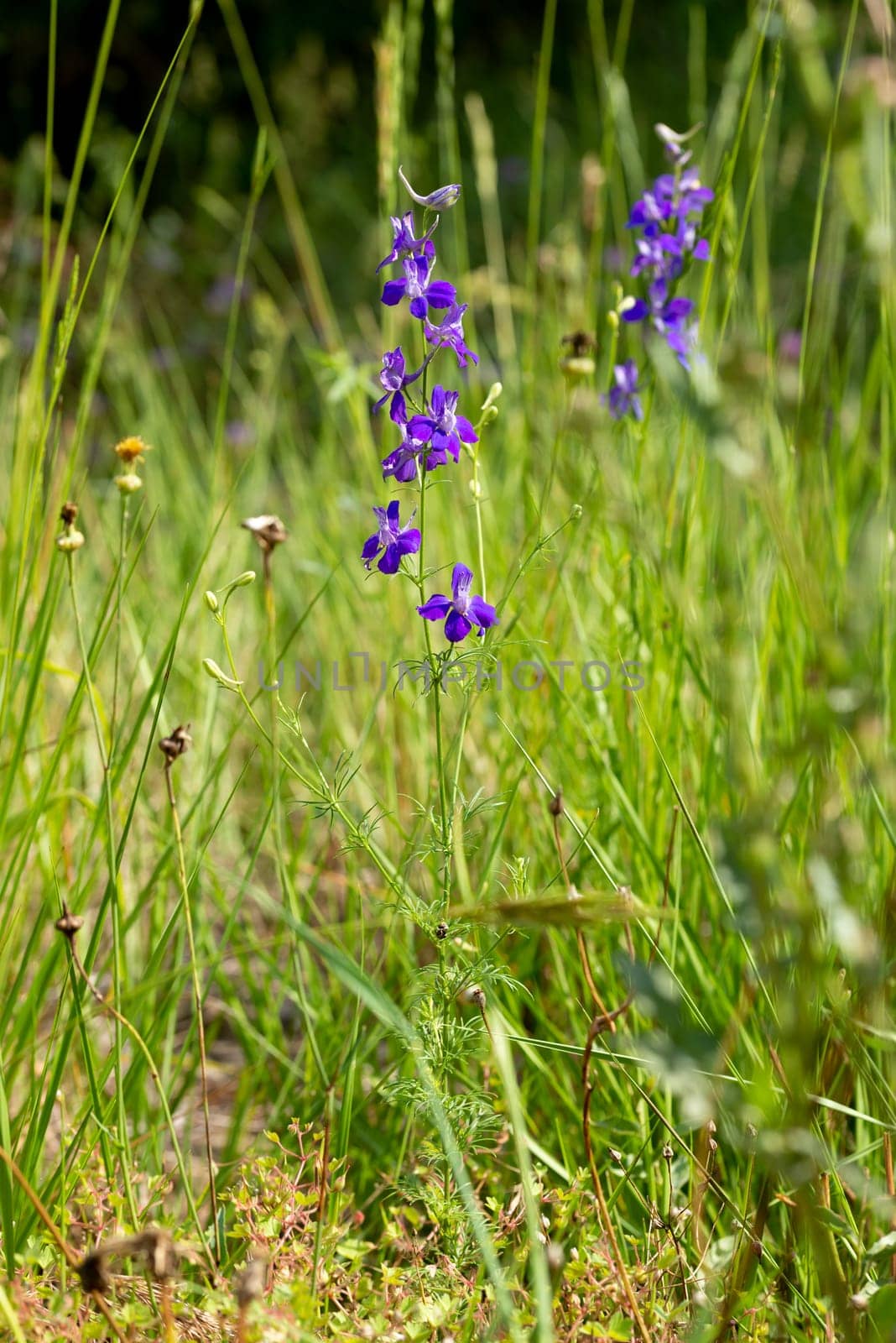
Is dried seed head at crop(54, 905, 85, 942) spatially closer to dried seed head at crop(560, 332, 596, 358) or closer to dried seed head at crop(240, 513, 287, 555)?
dried seed head at crop(240, 513, 287, 555)

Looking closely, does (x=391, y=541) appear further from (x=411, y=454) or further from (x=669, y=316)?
(x=669, y=316)

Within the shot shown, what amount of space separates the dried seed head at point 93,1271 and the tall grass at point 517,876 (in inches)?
3.5

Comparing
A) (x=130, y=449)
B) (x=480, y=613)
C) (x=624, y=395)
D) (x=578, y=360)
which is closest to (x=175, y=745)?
(x=480, y=613)

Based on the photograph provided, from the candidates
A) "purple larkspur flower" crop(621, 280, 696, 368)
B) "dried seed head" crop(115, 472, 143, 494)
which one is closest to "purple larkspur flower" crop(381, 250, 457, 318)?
"dried seed head" crop(115, 472, 143, 494)

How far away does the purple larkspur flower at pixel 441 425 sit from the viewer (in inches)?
34.4

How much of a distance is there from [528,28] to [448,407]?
562cm

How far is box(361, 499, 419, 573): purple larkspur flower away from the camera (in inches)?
36.0

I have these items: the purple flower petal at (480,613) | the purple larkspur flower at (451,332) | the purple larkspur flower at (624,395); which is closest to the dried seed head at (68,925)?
the purple flower petal at (480,613)

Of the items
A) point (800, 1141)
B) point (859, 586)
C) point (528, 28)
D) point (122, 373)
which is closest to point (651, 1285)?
point (800, 1141)

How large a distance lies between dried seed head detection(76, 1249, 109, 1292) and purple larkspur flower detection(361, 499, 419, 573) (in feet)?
1.67

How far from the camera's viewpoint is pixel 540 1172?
0.97 meters

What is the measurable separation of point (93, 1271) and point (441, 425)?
0.62m

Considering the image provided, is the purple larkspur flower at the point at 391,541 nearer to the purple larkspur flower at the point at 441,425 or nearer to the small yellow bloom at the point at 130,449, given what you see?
the purple larkspur flower at the point at 441,425

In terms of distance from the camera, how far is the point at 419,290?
0.92m
